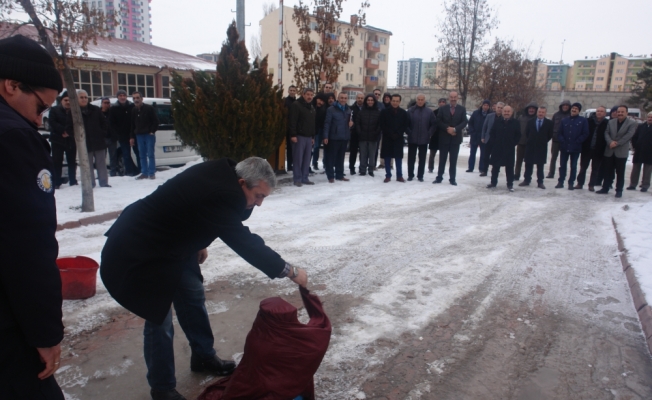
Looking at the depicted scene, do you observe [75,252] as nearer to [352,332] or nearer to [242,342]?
[242,342]

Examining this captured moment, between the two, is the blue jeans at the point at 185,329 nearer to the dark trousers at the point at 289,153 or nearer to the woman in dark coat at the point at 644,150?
the dark trousers at the point at 289,153

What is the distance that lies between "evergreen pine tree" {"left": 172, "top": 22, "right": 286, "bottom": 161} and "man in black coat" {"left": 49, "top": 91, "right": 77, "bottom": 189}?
2.17 meters

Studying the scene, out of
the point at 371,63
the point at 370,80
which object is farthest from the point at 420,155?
the point at 371,63

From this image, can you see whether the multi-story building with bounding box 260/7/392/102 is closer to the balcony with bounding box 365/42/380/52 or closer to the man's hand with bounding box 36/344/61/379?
the balcony with bounding box 365/42/380/52

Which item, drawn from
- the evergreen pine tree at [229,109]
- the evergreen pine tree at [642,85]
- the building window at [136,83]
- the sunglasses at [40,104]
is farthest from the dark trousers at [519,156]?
the evergreen pine tree at [642,85]

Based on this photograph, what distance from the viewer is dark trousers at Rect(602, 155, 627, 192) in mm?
10398

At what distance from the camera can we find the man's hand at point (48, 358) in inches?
68.4

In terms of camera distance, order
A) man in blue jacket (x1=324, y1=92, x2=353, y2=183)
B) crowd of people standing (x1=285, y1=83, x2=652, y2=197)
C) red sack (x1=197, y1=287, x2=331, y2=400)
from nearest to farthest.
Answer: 1. red sack (x1=197, y1=287, x2=331, y2=400)
2. crowd of people standing (x1=285, y1=83, x2=652, y2=197)
3. man in blue jacket (x1=324, y1=92, x2=353, y2=183)

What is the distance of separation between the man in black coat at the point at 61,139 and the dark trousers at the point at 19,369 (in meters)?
8.79

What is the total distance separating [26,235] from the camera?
5.31 ft

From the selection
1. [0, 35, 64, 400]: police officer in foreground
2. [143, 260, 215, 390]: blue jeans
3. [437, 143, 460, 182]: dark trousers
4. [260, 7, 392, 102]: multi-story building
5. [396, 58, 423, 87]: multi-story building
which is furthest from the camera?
[396, 58, 423, 87]: multi-story building

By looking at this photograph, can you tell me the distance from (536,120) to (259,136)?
22.3 feet

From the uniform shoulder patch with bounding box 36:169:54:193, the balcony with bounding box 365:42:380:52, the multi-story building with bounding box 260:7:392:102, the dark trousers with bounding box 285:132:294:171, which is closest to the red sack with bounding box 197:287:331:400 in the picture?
the uniform shoulder patch with bounding box 36:169:54:193

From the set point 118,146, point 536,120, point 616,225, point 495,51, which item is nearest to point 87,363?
point 616,225
